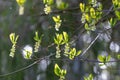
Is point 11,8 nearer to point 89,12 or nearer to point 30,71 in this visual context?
point 30,71

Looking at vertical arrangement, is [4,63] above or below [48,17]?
below

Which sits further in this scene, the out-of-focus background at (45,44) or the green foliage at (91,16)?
the out-of-focus background at (45,44)

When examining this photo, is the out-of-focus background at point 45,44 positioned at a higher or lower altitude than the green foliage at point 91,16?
lower

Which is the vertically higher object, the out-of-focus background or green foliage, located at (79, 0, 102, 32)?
green foliage, located at (79, 0, 102, 32)

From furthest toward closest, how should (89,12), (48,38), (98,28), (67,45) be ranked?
(48,38) < (98,28) < (89,12) < (67,45)

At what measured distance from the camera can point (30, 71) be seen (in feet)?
7.49

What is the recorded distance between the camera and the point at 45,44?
2232 millimetres

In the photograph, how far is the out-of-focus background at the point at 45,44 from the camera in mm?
2223

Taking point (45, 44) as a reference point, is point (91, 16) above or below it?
above

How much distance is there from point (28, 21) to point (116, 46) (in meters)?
0.53

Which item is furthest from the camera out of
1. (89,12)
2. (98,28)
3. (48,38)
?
(48,38)

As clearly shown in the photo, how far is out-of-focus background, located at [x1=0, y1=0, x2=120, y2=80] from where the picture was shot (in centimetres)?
222

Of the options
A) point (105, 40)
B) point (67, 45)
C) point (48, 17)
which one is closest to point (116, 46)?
point (105, 40)

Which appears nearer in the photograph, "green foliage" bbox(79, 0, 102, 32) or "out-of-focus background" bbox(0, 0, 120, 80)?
"green foliage" bbox(79, 0, 102, 32)
